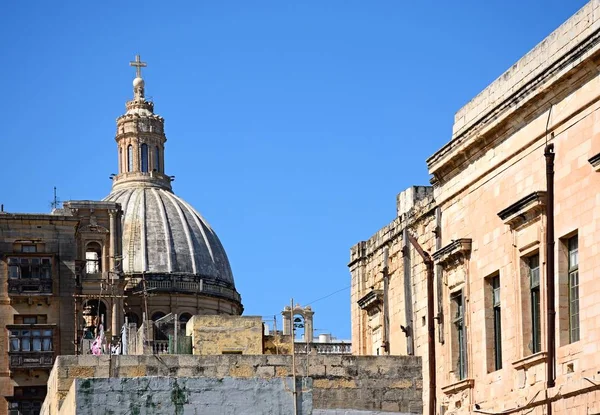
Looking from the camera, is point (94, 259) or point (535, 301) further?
point (94, 259)

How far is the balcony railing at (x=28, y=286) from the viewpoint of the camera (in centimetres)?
7069

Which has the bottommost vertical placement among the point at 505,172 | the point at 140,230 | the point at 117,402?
the point at 117,402

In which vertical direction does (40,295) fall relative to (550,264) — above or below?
above

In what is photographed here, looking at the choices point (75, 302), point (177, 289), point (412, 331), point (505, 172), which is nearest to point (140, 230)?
point (177, 289)

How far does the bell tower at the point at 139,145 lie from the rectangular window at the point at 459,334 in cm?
7532

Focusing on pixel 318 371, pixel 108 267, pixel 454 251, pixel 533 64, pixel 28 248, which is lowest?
pixel 318 371

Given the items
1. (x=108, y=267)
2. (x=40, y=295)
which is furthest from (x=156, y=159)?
(x=40, y=295)

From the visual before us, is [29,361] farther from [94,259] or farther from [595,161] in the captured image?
[595,161]

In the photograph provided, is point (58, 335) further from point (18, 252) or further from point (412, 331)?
point (412, 331)

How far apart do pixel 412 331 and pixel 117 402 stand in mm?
11288

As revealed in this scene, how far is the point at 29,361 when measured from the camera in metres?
69.9

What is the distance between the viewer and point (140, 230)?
104 meters

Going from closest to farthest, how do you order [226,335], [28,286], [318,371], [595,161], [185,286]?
1. [595,161]
2. [318,371]
3. [226,335]
4. [28,286]
5. [185,286]

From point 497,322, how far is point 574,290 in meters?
3.52
